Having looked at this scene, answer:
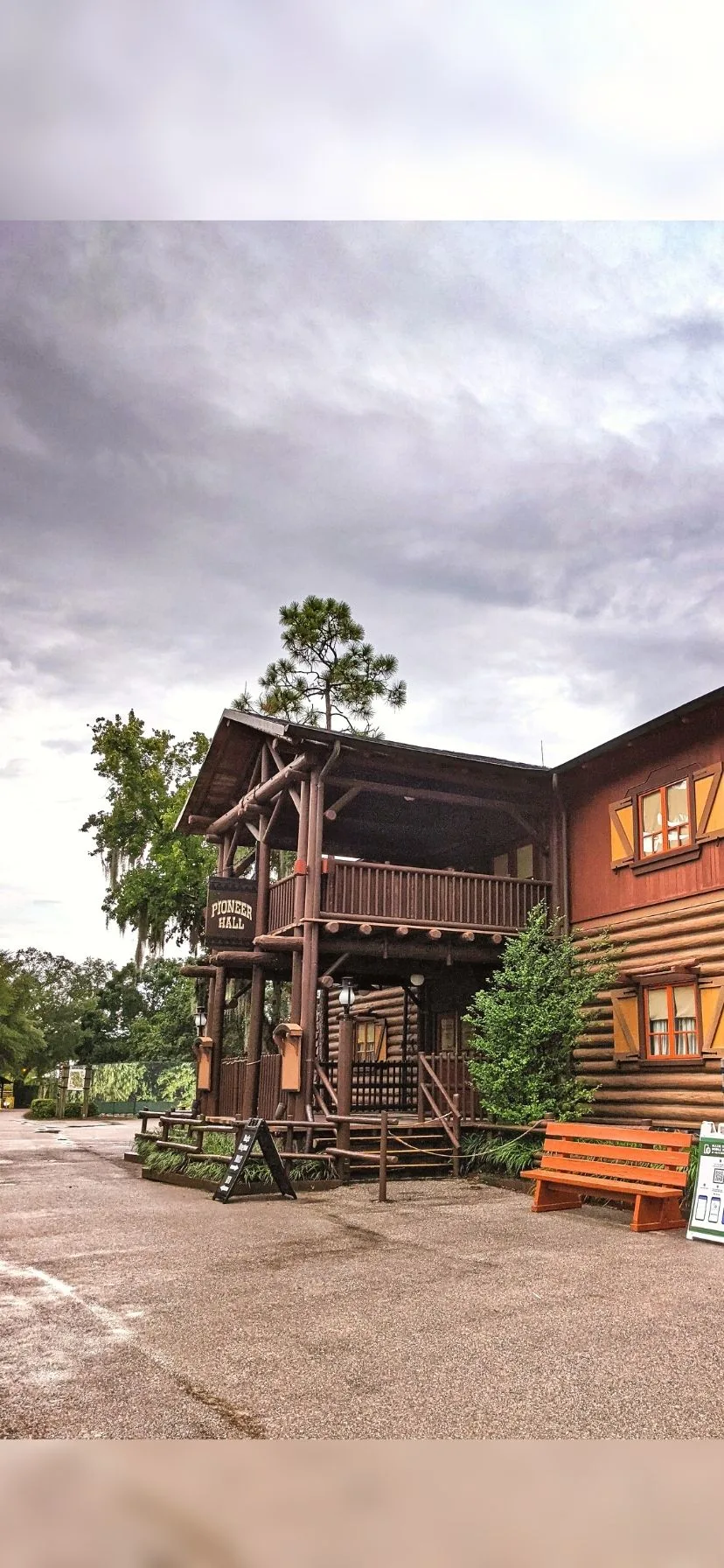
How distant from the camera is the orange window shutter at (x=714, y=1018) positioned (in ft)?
41.6

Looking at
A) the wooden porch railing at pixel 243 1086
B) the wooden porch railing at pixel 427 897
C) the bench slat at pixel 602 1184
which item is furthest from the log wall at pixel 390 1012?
the bench slat at pixel 602 1184

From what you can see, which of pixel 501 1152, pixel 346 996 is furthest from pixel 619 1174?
pixel 346 996

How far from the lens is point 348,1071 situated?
13789mm

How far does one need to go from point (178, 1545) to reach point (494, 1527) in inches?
36.4

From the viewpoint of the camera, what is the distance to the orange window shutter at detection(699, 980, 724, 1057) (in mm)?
12688

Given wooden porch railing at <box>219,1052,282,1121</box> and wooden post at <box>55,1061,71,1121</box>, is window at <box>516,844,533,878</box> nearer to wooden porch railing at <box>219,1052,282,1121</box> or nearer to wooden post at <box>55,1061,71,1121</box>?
wooden porch railing at <box>219,1052,282,1121</box>

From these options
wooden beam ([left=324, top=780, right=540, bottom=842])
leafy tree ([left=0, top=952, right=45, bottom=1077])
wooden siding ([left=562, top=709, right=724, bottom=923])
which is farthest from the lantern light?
leafy tree ([left=0, top=952, right=45, bottom=1077])

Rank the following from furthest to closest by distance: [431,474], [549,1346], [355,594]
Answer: [355,594]
[431,474]
[549,1346]

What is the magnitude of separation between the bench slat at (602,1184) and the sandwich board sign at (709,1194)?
0.26 metres

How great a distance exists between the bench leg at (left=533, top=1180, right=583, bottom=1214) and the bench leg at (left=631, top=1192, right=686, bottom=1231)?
124cm

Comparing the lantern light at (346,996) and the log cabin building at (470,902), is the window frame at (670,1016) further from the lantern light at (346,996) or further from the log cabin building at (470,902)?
the lantern light at (346,996)


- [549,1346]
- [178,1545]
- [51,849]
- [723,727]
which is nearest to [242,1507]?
[178,1545]

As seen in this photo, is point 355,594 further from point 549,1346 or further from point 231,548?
point 549,1346

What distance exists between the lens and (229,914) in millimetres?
16781
